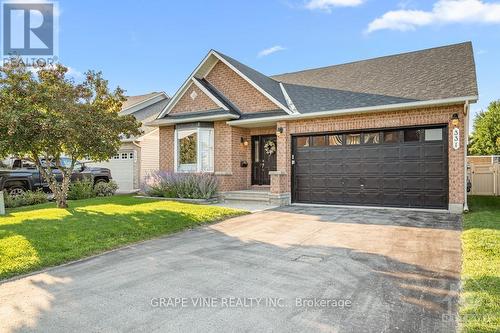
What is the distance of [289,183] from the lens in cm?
1245

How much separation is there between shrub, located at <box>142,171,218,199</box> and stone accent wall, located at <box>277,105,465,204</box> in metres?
2.90

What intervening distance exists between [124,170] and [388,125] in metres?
15.0

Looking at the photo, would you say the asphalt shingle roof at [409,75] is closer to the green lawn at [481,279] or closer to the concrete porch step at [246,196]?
the green lawn at [481,279]

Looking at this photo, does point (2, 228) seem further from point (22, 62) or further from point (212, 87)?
point (212, 87)

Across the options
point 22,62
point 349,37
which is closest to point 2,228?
point 22,62

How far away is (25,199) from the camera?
1188 cm

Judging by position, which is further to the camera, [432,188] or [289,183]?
[289,183]

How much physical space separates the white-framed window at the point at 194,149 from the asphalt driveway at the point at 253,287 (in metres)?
7.22

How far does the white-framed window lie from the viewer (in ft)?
45.6

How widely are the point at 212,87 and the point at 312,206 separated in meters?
7.12

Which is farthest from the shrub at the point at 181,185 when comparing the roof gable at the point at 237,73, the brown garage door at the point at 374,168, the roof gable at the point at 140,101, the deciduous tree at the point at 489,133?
the deciduous tree at the point at 489,133

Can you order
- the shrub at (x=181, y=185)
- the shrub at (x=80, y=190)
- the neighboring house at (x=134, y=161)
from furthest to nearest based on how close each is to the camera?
the neighboring house at (x=134, y=161) < the shrub at (x=80, y=190) < the shrub at (x=181, y=185)

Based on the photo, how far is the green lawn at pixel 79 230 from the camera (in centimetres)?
518

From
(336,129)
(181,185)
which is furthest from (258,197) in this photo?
(336,129)
